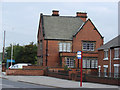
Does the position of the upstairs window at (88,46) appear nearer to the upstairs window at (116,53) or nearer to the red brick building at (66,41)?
the red brick building at (66,41)

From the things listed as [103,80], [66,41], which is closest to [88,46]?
[66,41]

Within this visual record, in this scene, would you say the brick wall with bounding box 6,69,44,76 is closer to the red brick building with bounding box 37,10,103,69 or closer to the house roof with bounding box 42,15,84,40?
the red brick building with bounding box 37,10,103,69

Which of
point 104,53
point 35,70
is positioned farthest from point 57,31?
point 104,53

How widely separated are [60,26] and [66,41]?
12.3ft

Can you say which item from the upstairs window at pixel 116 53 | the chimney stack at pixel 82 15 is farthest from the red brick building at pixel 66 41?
the upstairs window at pixel 116 53

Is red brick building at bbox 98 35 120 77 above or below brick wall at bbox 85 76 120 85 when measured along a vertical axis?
above

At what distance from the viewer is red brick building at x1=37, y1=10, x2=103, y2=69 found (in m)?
52.0

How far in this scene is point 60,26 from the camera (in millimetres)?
55375

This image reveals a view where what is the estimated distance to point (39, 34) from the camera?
2272 inches

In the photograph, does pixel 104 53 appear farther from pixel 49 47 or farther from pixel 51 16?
pixel 51 16

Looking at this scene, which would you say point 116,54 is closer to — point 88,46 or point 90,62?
point 90,62

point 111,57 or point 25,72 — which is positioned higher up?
point 111,57

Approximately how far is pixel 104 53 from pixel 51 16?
20039mm

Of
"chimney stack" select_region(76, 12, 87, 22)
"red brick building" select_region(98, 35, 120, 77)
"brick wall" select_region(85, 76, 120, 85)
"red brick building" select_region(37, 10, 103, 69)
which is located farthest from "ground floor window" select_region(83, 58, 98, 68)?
"brick wall" select_region(85, 76, 120, 85)
